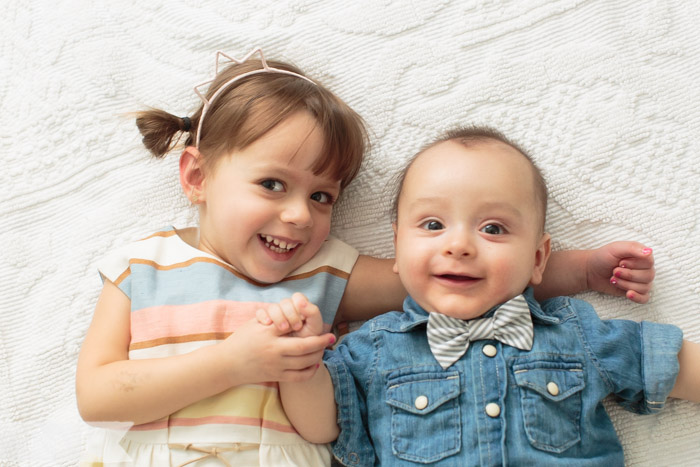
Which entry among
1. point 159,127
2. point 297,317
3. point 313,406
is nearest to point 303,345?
point 297,317

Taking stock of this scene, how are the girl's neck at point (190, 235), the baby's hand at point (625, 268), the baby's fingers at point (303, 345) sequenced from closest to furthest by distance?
the baby's fingers at point (303, 345) < the baby's hand at point (625, 268) < the girl's neck at point (190, 235)

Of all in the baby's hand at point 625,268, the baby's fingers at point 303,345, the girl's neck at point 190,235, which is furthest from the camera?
the girl's neck at point 190,235

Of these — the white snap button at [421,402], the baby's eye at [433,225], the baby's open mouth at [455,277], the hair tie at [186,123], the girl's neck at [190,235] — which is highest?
the hair tie at [186,123]

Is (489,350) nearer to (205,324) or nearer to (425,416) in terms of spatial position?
(425,416)

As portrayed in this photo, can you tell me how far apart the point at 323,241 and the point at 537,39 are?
63 centimetres

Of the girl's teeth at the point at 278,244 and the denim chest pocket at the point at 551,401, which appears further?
the girl's teeth at the point at 278,244

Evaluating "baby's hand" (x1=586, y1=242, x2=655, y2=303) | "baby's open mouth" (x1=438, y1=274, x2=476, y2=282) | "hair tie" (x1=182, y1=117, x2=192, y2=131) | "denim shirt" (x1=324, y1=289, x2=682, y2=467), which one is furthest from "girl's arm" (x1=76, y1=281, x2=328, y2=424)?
"baby's hand" (x1=586, y1=242, x2=655, y2=303)

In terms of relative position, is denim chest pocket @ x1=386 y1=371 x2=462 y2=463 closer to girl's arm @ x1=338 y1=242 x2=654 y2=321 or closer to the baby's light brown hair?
girl's arm @ x1=338 y1=242 x2=654 y2=321

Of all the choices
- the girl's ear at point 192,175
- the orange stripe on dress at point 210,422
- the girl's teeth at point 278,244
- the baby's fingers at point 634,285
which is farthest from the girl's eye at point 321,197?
the baby's fingers at point 634,285

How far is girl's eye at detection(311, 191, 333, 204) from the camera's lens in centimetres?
123

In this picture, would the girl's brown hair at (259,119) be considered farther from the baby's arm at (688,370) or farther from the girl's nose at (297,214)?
the baby's arm at (688,370)

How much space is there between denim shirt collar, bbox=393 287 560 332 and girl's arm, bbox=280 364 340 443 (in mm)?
165

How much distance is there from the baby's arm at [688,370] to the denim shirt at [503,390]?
0.03m

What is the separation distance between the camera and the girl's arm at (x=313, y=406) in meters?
1.06
